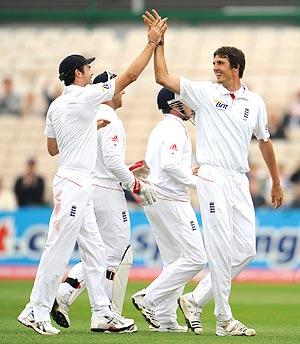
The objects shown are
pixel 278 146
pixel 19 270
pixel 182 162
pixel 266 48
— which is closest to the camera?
pixel 182 162

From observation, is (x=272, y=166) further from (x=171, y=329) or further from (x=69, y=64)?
(x=69, y=64)

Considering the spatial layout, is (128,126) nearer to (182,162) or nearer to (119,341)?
(182,162)

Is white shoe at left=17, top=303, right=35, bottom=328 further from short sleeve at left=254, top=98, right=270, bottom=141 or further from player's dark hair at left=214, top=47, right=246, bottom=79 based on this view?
player's dark hair at left=214, top=47, right=246, bottom=79

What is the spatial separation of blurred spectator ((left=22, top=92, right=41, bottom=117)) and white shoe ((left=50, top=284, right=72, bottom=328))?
16.7m

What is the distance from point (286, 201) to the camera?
22906 millimetres

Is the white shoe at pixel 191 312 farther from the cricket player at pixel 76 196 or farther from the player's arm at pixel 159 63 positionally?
the player's arm at pixel 159 63

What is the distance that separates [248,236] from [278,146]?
13995 millimetres

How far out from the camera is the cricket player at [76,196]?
1098 cm

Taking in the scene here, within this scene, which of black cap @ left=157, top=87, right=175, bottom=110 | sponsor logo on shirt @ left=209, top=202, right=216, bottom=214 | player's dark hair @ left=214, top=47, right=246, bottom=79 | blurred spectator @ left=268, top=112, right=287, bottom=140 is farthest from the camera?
blurred spectator @ left=268, top=112, right=287, bottom=140

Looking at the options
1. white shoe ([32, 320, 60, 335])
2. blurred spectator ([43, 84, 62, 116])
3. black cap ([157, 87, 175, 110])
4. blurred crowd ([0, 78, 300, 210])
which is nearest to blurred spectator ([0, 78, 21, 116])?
blurred spectator ([43, 84, 62, 116])

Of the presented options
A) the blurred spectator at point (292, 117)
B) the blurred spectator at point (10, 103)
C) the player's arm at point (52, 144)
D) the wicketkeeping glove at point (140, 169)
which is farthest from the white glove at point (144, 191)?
the blurred spectator at point (10, 103)

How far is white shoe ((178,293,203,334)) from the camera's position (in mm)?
11734

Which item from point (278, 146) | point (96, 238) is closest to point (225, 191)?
point (96, 238)

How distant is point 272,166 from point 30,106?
57.8ft
